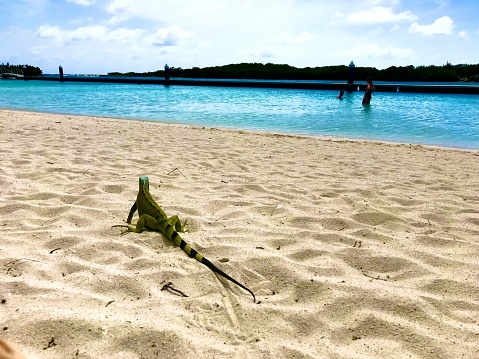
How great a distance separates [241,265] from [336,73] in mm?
89954

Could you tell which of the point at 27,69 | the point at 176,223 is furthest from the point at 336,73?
the point at 176,223

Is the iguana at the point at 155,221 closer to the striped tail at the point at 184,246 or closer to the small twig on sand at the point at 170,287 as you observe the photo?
the striped tail at the point at 184,246

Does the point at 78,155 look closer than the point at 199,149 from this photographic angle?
Yes

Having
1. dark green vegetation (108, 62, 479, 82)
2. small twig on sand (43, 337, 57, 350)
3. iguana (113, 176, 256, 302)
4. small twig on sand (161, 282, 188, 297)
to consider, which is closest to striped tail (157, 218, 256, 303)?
iguana (113, 176, 256, 302)

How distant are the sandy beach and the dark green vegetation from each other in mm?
75899

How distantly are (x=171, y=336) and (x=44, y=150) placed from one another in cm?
551

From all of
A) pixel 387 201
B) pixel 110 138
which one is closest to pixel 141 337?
pixel 387 201

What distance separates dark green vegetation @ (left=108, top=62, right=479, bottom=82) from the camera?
228 ft

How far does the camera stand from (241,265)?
9.11ft

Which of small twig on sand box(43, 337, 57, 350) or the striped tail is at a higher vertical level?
the striped tail

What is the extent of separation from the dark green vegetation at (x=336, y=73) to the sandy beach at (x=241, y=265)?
249ft

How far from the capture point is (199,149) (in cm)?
754

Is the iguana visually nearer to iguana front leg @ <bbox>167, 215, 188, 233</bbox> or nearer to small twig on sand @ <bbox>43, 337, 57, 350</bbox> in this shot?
iguana front leg @ <bbox>167, 215, 188, 233</bbox>

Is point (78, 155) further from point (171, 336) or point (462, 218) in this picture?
point (462, 218)
